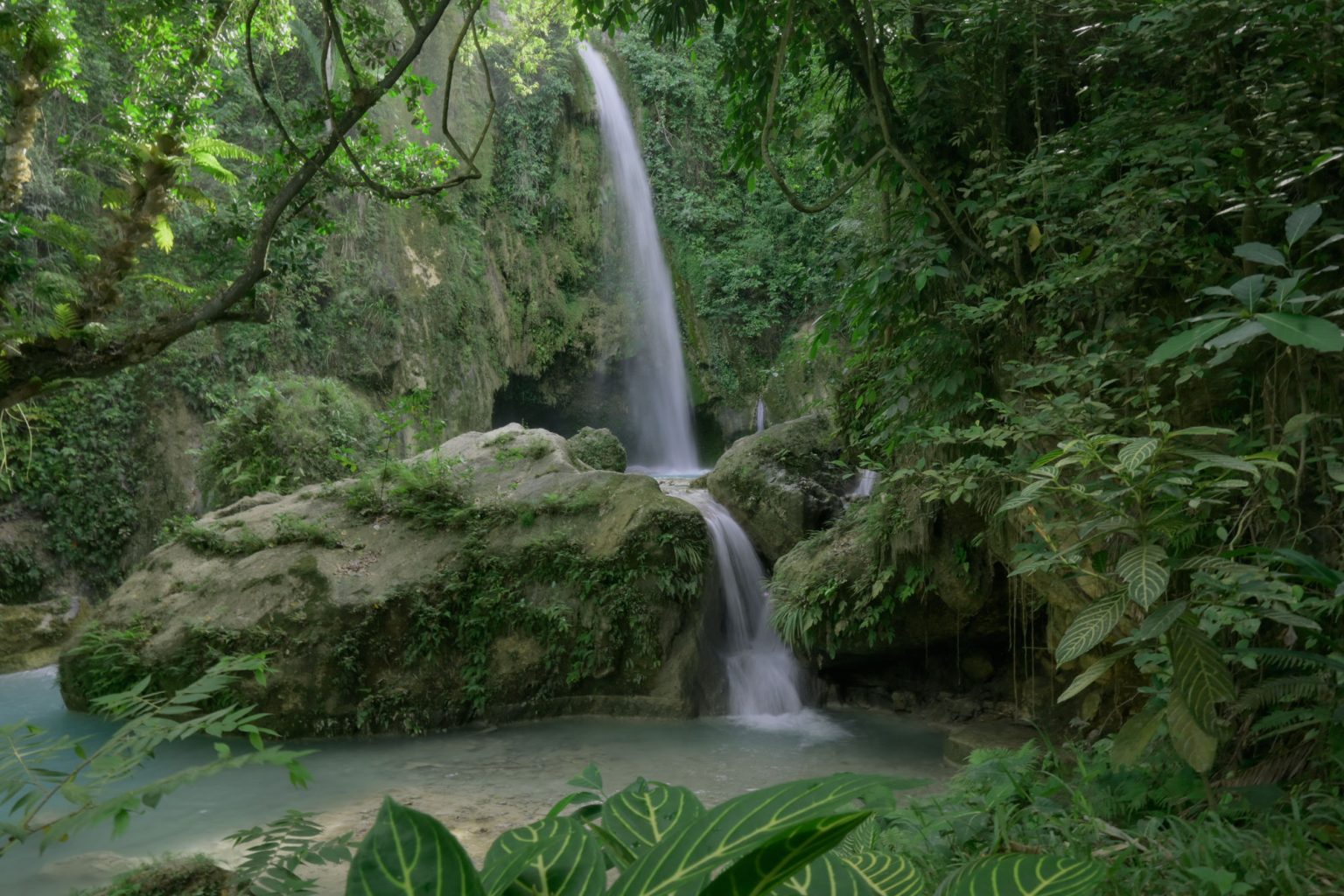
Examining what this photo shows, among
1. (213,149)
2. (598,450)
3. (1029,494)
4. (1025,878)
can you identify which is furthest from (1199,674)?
(598,450)

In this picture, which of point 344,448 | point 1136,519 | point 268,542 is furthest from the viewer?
point 344,448

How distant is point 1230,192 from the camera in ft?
10.3

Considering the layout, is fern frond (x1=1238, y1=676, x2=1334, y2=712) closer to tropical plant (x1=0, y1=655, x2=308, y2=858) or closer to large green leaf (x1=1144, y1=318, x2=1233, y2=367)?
large green leaf (x1=1144, y1=318, x2=1233, y2=367)

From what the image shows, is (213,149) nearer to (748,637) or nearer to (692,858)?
(748,637)

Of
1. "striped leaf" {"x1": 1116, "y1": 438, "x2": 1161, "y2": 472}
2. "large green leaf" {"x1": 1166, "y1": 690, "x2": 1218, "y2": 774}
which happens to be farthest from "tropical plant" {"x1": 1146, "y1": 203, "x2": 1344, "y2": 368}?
"large green leaf" {"x1": 1166, "y1": 690, "x2": 1218, "y2": 774}

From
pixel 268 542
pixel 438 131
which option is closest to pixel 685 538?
pixel 268 542

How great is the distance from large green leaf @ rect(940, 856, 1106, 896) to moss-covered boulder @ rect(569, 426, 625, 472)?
11019 millimetres

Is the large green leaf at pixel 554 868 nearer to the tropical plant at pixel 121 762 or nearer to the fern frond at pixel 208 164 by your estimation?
the tropical plant at pixel 121 762

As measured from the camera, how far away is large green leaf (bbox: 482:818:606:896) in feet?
2.31

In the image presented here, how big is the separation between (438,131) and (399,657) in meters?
11.6

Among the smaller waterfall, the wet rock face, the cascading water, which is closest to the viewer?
the smaller waterfall

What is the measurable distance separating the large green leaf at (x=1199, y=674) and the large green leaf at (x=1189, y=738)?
16 millimetres

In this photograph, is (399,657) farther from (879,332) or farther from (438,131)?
(438,131)

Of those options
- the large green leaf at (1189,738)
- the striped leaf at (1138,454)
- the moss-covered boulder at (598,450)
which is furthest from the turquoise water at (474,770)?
the moss-covered boulder at (598,450)
